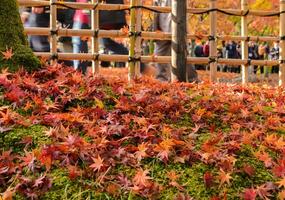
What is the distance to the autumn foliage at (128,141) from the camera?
7.16ft

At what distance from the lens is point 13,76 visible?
3.08m

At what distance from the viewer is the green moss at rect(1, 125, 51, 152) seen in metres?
2.44

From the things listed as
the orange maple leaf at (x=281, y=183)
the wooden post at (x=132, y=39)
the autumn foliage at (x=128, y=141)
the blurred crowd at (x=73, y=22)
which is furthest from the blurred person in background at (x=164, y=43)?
the orange maple leaf at (x=281, y=183)

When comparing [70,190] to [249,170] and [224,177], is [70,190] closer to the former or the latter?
[224,177]

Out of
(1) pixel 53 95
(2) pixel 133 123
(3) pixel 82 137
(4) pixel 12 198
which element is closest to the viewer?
(4) pixel 12 198

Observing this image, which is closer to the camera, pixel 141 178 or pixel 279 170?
pixel 141 178

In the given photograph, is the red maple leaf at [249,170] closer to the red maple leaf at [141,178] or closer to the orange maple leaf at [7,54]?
the red maple leaf at [141,178]

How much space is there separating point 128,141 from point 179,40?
6.77 feet

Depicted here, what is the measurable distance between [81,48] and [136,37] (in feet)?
3.01

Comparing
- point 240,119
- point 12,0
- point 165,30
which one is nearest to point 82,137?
point 240,119

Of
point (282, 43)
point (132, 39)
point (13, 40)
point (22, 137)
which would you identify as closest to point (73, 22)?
point (132, 39)

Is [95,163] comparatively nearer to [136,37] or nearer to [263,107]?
[263,107]

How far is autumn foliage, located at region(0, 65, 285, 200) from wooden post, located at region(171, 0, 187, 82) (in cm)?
104

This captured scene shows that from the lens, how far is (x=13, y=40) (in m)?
3.25
